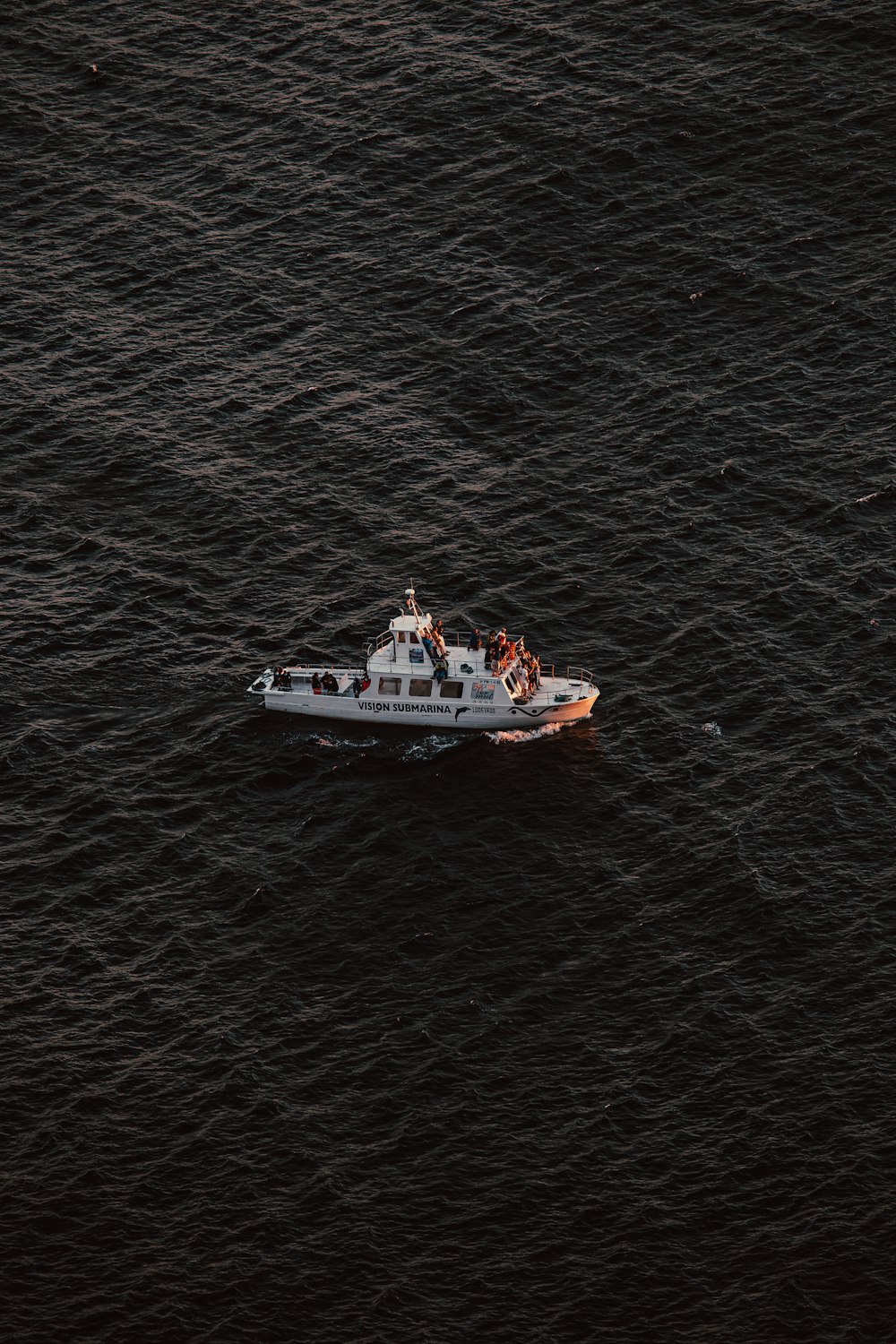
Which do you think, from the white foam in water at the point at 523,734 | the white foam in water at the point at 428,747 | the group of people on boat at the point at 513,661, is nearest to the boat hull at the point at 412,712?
the white foam in water at the point at 523,734

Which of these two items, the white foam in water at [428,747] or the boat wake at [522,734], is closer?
the white foam in water at [428,747]

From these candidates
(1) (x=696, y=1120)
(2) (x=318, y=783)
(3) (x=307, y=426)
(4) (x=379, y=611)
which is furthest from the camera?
(3) (x=307, y=426)

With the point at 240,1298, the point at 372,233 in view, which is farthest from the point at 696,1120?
the point at 372,233

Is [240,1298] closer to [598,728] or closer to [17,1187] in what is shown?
[17,1187]

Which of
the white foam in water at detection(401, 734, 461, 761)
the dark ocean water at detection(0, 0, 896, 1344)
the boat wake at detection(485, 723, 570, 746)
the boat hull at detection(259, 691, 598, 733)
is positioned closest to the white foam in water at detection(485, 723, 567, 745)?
the boat wake at detection(485, 723, 570, 746)

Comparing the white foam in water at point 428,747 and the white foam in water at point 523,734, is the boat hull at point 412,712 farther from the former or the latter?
the white foam in water at point 428,747

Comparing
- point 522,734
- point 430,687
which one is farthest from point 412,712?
point 522,734

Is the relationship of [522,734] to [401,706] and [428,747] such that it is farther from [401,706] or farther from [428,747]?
[401,706]
